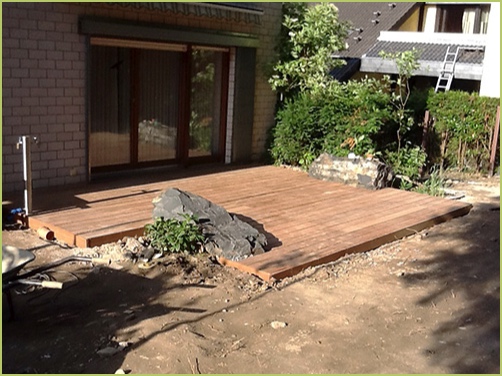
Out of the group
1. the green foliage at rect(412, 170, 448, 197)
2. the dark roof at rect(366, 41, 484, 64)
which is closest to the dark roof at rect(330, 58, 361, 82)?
the dark roof at rect(366, 41, 484, 64)

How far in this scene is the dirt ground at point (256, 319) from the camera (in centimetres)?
417

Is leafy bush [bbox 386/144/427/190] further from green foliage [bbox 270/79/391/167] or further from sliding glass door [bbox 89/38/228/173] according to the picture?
sliding glass door [bbox 89/38/228/173]

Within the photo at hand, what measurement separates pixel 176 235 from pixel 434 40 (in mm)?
17934

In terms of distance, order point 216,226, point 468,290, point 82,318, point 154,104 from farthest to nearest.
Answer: point 154,104
point 216,226
point 468,290
point 82,318

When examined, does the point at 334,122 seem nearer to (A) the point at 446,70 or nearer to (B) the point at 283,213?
(B) the point at 283,213

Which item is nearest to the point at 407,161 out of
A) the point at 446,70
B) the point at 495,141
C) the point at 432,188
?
the point at 432,188

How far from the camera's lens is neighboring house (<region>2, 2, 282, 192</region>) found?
8.06 metres

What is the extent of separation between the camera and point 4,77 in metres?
7.74

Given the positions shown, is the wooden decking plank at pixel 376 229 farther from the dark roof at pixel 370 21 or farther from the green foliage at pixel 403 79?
the dark roof at pixel 370 21

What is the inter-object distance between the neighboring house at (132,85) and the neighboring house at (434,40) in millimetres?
7217

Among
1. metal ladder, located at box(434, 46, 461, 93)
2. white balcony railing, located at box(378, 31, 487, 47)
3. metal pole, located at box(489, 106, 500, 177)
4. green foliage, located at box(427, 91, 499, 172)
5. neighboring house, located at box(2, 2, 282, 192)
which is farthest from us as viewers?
white balcony railing, located at box(378, 31, 487, 47)

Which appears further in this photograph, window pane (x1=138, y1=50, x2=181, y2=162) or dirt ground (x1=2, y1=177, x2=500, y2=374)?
window pane (x1=138, y1=50, x2=181, y2=162)

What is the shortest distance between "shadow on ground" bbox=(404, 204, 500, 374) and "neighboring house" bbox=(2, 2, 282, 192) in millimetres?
5057

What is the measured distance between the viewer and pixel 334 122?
1085 centimetres
